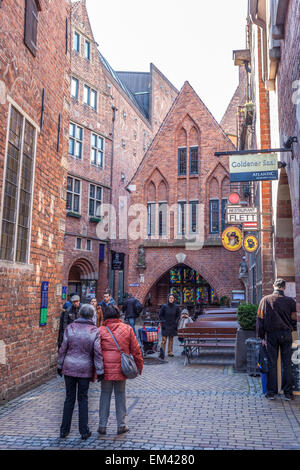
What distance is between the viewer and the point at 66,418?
4969mm

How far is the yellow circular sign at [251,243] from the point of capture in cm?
1415

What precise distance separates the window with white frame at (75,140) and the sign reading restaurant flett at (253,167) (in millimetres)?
17822

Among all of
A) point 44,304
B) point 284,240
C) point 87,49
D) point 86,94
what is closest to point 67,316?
point 44,304

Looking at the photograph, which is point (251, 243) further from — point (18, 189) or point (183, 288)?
point (183, 288)

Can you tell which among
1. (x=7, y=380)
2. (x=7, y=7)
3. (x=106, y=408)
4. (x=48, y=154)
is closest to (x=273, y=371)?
(x=106, y=408)

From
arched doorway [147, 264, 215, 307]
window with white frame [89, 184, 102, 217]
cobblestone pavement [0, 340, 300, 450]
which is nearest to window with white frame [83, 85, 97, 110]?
window with white frame [89, 184, 102, 217]

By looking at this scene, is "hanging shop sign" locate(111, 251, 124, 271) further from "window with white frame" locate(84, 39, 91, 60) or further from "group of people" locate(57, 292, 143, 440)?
"group of people" locate(57, 292, 143, 440)

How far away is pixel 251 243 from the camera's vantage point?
46.8 feet

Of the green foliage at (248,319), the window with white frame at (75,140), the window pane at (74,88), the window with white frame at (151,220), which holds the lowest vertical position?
the green foliage at (248,319)

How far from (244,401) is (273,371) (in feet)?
2.08

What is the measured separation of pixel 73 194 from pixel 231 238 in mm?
10455

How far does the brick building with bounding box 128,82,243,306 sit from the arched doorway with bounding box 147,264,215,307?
2.46m

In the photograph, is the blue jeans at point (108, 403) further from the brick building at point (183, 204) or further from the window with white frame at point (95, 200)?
the window with white frame at point (95, 200)

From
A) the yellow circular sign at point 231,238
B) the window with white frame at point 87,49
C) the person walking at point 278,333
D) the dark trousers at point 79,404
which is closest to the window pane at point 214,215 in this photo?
the yellow circular sign at point 231,238
